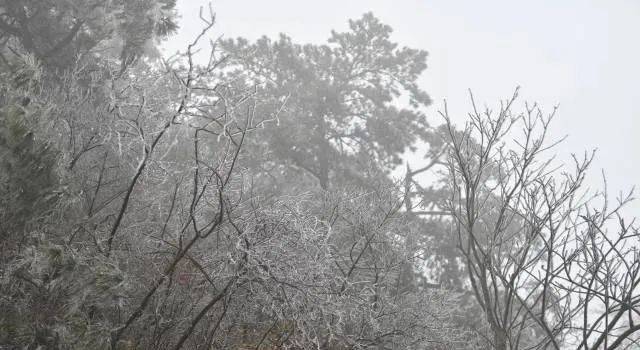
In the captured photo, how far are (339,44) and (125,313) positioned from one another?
1289cm

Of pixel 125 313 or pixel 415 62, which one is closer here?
pixel 125 313

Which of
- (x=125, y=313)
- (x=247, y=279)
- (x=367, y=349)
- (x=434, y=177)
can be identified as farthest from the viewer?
(x=434, y=177)

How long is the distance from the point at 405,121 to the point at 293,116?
343 centimetres

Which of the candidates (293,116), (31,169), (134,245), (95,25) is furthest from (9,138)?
(293,116)

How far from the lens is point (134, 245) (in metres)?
6.08

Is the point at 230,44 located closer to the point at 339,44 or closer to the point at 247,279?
the point at 339,44

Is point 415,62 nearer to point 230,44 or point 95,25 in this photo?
point 230,44

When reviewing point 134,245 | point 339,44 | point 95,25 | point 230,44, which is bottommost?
point 134,245

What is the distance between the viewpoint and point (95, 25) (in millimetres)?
8383

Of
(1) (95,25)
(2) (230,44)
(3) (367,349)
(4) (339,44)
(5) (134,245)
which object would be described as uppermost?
(4) (339,44)

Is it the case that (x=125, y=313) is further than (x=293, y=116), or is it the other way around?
(x=293, y=116)

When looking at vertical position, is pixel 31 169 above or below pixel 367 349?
above

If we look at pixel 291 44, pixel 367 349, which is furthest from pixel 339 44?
pixel 367 349

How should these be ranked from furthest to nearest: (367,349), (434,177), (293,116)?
(434,177) < (293,116) < (367,349)
